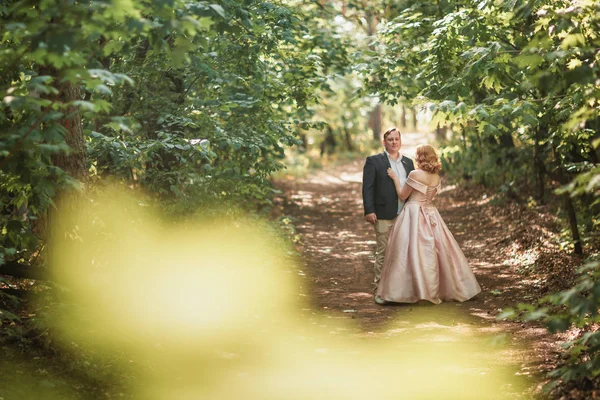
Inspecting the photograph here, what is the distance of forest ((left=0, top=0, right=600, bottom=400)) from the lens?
5.07m

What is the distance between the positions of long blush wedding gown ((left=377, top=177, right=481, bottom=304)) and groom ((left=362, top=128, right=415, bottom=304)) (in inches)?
12.7

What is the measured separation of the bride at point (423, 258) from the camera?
8852 mm

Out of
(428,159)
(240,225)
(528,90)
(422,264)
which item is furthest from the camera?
(240,225)

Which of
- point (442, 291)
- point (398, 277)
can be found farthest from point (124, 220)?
point (442, 291)

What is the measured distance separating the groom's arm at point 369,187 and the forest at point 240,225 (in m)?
1.37

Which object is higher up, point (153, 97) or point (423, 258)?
point (153, 97)

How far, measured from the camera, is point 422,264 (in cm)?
885

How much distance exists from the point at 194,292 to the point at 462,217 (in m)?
9.42

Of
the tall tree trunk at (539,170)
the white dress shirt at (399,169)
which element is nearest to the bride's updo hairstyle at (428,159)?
the white dress shirt at (399,169)

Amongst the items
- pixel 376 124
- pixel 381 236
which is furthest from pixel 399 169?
pixel 376 124

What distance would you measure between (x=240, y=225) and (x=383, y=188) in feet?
13.8

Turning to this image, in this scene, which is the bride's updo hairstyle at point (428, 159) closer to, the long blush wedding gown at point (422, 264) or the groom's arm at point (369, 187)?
the long blush wedding gown at point (422, 264)

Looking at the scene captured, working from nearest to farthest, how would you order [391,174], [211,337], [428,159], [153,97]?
1. [211,337]
2. [428,159]
3. [391,174]
4. [153,97]

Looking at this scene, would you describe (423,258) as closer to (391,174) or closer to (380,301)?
(380,301)
